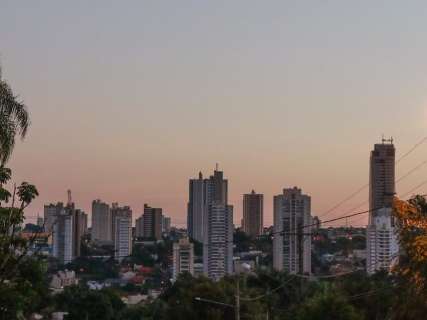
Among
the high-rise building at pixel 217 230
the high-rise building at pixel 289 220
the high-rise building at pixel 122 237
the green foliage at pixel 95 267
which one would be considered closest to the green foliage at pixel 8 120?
the high-rise building at pixel 289 220

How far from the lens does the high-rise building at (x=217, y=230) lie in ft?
472

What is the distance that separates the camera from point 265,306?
4791 cm

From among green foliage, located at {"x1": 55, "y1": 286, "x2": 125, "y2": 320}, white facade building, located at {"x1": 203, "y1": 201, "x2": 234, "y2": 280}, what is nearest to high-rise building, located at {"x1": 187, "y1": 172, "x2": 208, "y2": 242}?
white facade building, located at {"x1": 203, "y1": 201, "x2": 234, "y2": 280}

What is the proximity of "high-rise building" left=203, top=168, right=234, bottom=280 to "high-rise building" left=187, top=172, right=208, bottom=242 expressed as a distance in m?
1.13

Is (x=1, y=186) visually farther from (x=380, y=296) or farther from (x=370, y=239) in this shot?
(x=370, y=239)

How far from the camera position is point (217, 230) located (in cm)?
15012

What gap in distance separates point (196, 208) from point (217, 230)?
2297cm

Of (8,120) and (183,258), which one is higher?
(183,258)

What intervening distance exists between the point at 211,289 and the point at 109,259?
12746cm

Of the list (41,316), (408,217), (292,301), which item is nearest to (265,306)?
(292,301)

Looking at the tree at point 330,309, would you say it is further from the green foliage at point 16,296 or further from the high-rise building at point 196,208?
the high-rise building at point 196,208

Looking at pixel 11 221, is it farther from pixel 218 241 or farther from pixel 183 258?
pixel 218 241

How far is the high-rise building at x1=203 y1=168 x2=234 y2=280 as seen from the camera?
14375cm

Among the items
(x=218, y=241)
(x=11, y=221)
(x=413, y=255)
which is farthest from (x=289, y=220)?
(x=11, y=221)
